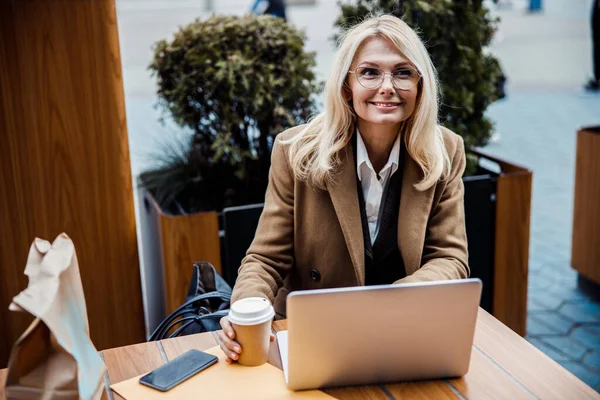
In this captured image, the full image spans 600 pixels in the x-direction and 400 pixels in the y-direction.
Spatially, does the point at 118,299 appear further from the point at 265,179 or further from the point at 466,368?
the point at 466,368

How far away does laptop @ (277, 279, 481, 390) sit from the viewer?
145cm

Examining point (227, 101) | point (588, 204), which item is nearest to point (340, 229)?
point (227, 101)

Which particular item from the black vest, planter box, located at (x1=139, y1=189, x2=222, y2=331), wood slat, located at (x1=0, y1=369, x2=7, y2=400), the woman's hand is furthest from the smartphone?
planter box, located at (x1=139, y1=189, x2=222, y2=331)

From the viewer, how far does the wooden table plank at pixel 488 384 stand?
1.54 metres

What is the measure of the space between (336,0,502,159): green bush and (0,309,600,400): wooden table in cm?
212

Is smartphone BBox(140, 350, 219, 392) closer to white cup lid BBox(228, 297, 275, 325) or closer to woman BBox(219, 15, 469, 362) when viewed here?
white cup lid BBox(228, 297, 275, 325)

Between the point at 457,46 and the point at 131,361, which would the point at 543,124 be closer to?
the point at 457,46

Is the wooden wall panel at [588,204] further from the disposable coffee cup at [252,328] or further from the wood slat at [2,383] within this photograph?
the wood slat at [2,383]

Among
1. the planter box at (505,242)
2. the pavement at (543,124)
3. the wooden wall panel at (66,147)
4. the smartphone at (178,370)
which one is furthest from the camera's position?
the pavement at (543,124)

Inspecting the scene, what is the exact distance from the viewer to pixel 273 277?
2.27m

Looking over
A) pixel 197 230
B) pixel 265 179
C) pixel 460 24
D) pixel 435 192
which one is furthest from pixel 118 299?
pixel 460 24

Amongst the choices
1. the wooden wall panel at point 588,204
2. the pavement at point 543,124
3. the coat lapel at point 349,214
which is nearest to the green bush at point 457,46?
the pavement at point 543,124

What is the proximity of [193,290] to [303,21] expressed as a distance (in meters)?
18.9

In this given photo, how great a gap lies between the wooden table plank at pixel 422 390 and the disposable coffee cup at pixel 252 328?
0.97 feet
